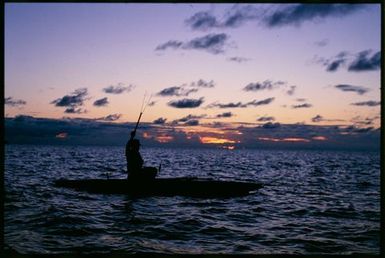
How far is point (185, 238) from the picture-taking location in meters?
9.52

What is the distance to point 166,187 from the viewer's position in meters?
14.1

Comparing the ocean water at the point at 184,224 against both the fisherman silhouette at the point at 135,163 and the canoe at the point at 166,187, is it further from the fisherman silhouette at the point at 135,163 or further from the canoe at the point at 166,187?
the fisherman silhouette at the point at 135,163

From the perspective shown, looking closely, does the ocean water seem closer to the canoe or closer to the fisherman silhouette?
the canoe

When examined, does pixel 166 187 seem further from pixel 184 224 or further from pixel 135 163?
pixel 184 224

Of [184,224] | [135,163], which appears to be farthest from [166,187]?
[184,224]

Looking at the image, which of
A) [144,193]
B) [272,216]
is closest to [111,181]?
Result: [144,193]

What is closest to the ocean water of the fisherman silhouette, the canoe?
the canoe

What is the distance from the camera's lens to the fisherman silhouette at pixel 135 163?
43.4ft

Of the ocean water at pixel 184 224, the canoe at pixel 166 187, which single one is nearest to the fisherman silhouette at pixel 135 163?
the canoe at pixel 166 187

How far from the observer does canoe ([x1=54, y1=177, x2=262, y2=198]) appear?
1406 centimetres

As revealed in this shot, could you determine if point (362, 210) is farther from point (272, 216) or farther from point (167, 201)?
point (167, 201)

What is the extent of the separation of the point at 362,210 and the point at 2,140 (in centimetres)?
1289

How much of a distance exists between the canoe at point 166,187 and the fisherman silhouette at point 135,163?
0.20m

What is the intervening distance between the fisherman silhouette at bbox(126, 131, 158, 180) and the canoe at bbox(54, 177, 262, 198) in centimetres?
20
